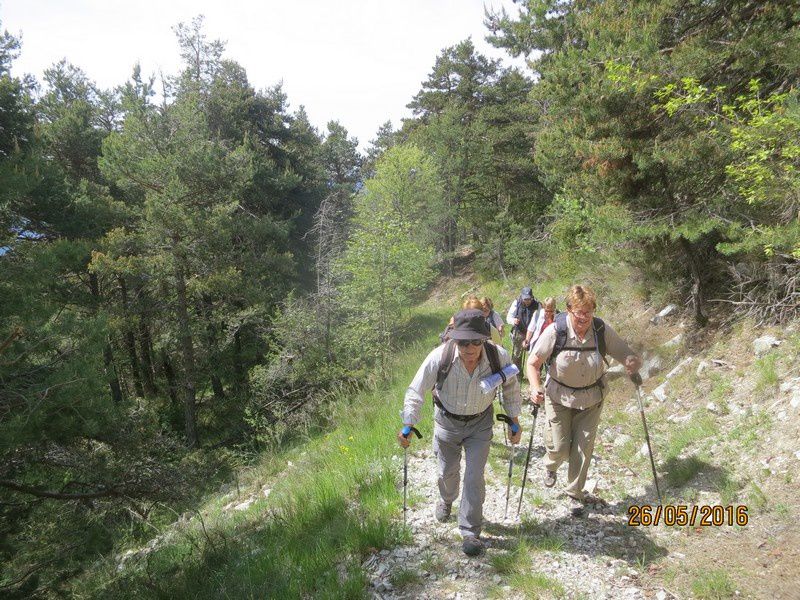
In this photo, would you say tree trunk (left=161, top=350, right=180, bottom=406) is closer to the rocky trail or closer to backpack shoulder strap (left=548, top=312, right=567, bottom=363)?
the rocky trail

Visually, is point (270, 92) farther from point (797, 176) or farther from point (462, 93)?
point (797, 176)

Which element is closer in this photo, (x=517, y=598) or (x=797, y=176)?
(x=517, y=598)

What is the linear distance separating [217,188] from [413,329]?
9316 millimetres

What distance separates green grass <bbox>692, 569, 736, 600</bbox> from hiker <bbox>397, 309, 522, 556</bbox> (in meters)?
1.59

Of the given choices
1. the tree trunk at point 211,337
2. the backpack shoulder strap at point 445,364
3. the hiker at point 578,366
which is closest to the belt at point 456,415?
the backpack shoulder strap at point 445,364

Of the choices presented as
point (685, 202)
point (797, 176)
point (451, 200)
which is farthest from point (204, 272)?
point (451, 200)

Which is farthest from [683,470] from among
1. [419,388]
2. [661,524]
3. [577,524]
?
[419,388]

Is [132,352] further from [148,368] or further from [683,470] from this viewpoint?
[683,470]

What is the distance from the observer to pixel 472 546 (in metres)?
3.90

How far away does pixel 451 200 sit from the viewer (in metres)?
26.8

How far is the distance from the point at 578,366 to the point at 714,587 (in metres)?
1.87

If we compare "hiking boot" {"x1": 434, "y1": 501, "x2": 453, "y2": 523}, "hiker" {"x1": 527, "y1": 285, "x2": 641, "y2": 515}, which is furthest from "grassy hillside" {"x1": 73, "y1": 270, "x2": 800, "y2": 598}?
"hiker" {"x1": 527, "y1": 285, "x2": 641, "y2": 515}

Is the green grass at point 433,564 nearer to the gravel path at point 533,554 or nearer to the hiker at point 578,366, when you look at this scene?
the gravel path at point 533,554
